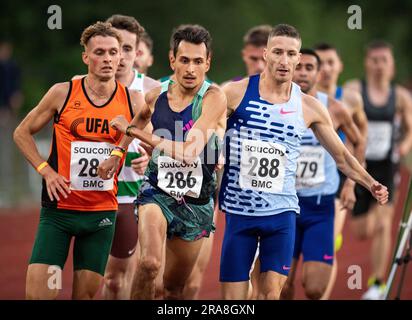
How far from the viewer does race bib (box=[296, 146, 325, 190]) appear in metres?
10.2

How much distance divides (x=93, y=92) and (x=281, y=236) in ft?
5.89

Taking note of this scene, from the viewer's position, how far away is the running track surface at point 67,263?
1276 cm

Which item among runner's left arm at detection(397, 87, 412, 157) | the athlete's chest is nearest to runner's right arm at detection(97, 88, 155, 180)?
the athlete's chest

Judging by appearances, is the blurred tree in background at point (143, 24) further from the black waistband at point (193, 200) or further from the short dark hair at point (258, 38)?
the black waistband at point (193, 200)

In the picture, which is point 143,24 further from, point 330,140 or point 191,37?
point 191,37

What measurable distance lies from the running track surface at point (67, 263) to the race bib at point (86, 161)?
12.7ft

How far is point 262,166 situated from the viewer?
27.4 ft

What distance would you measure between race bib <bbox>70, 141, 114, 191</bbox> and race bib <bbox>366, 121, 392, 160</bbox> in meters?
6.23

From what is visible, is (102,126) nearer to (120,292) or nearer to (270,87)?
(270,87)

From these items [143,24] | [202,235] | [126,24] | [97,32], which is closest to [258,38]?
[126,24]

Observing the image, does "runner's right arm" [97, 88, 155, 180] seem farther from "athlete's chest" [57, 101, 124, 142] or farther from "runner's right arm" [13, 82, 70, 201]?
"runner's right arm" [13, 82, 70, 201]

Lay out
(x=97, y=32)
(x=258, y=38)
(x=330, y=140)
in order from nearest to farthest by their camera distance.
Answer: (x=97, y=32) < (x=330, y=140) < (x=258, y=38)

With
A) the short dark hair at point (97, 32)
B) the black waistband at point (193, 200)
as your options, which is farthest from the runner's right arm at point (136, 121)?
the short dark hair at point (97, 32)

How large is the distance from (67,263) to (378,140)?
14.7ft
